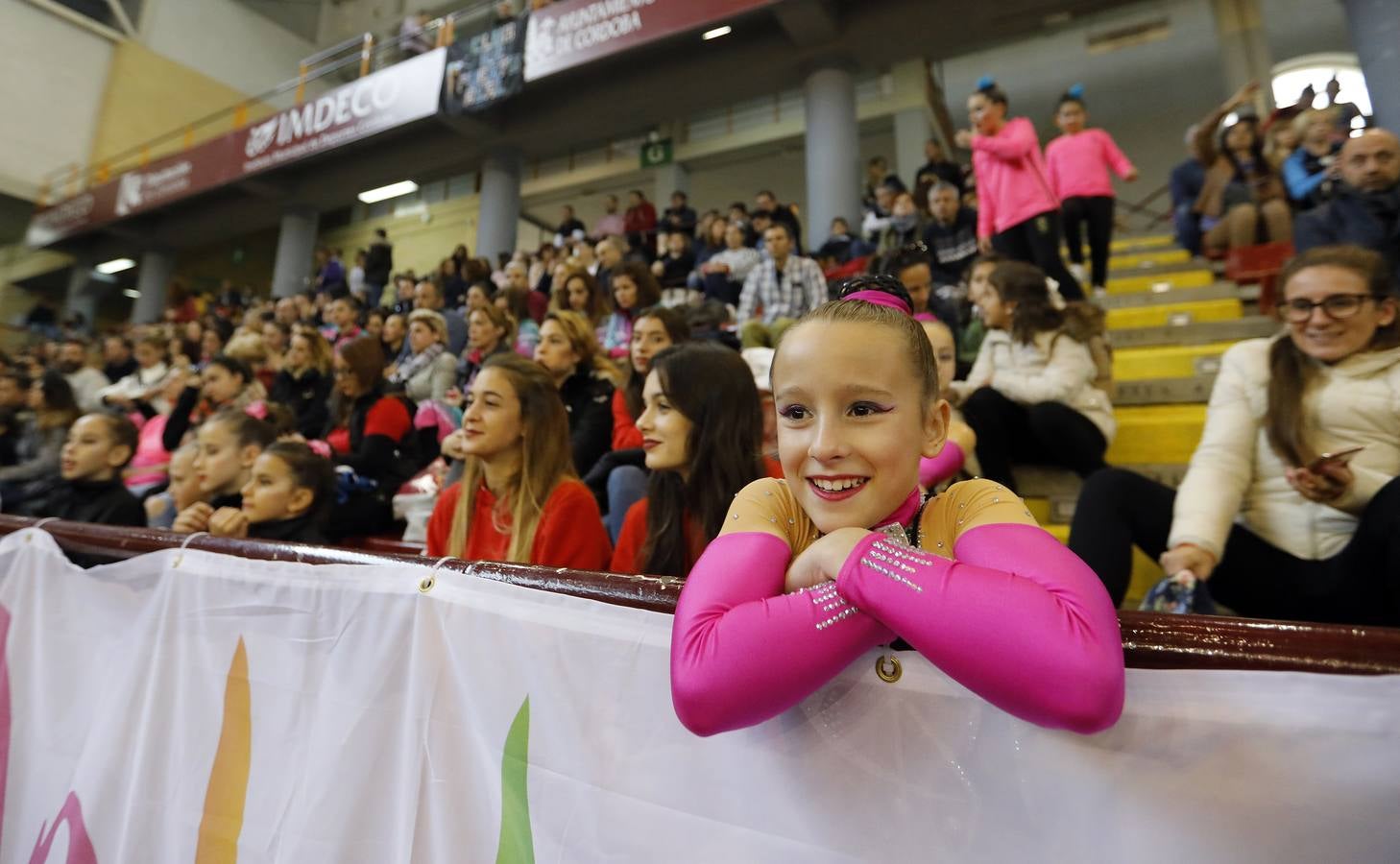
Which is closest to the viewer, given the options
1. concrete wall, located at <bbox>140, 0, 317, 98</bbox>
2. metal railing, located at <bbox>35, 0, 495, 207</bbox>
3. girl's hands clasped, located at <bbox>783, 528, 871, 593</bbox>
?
girl's hands clasped, located at <bbox>783, 528, 871, 593</bbox>

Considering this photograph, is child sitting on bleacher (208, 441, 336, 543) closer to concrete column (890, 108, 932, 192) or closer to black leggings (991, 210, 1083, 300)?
black leggings (991, 210, 1083, 300)

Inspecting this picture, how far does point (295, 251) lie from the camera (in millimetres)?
10852

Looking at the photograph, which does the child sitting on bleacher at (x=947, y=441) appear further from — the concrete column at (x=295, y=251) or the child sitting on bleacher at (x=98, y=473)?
the concrete column at (x=295, y=251)

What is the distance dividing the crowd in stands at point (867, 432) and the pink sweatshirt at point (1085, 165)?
0.02 meters

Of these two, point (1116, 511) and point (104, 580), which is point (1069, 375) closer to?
point (1116, 511)

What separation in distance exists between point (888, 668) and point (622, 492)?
1648 mm

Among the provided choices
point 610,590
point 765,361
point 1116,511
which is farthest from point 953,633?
point 765,361

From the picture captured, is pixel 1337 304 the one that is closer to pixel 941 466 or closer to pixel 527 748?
pixel 941 466

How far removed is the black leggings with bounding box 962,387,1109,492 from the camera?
2264 millimetres

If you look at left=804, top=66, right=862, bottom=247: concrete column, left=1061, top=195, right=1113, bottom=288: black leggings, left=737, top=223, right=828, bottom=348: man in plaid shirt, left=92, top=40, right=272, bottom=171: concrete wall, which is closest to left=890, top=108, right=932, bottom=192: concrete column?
left=804, top=66, right=862, bottom=247: concrete column

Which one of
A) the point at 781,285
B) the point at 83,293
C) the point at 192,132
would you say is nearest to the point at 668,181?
the point at 781,285

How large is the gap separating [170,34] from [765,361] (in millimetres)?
16640

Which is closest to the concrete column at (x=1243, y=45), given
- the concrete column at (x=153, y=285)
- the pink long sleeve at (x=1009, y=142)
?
the pink long sleeve at (x=1009, y=142)

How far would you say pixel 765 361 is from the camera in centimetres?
285
